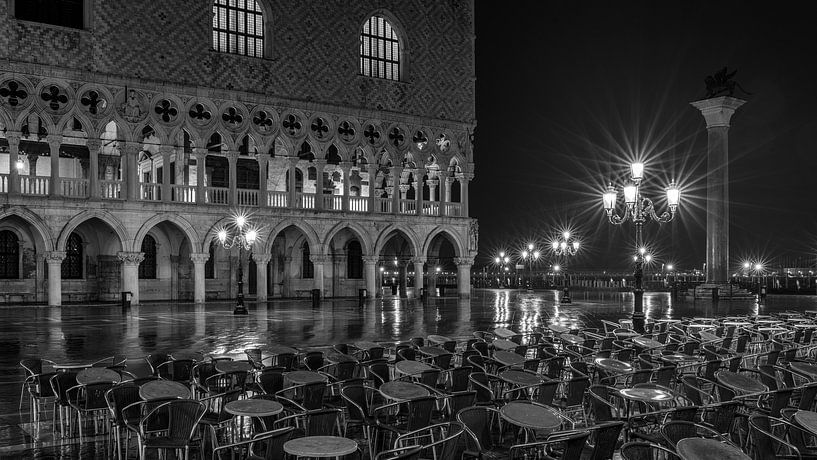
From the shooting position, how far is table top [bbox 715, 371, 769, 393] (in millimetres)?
8062

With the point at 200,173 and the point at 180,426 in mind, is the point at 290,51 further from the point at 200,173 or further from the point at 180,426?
the point at 180,426

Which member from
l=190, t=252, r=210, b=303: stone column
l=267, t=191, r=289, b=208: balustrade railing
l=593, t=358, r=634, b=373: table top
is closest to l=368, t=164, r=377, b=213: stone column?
l=267, t=191, r=289, b=208: balustrade railing

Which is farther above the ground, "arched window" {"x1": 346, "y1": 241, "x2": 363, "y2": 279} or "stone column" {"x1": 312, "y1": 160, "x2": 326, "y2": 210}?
"stone column" {"x1": 312, "y1": 160, "x2": 326, "y2": 210}

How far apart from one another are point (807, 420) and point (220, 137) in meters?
31.9

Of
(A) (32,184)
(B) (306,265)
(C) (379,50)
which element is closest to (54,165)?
(A) (32,184)

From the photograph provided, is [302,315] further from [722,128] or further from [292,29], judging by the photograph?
[722,128]

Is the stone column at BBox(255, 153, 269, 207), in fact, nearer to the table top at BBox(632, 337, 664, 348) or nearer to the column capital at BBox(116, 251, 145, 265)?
the column capital at BBox(116, 251, 145, 265)

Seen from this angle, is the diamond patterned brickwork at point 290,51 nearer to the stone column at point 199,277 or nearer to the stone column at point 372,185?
the stone column at point 372,185

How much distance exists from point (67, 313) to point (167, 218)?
19.1ft

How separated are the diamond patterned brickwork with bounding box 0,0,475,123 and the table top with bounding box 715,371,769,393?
27.6 meters

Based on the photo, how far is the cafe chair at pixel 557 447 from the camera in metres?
5.46

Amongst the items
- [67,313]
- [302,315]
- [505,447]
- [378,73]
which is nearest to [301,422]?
[505,447]

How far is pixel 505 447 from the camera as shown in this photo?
23.2 feet

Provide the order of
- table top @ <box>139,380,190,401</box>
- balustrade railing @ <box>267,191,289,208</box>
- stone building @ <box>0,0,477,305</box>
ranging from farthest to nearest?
balustrade railing @ <box>267,191,289,208</box>, stone building @ <box>0,0,477,305</box>, table top @ <box>139,380,190,401</box>
